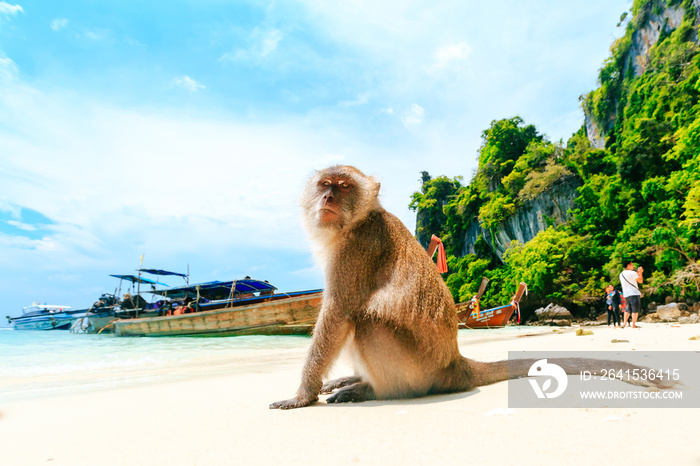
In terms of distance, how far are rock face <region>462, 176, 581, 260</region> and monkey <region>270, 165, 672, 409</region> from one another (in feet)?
115

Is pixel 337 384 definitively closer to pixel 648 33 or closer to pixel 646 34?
pixel 648 33

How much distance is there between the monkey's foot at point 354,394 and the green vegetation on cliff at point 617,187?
23183 mm

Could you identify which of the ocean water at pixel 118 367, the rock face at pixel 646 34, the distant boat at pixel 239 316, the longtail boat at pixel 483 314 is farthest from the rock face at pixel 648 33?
the ocean water at pixel 118 367

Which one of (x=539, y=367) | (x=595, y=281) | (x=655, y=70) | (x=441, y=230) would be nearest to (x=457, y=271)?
(x=441, y=230)

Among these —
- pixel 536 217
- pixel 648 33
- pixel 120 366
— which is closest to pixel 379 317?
pixel 120 366

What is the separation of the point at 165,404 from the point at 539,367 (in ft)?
9.72

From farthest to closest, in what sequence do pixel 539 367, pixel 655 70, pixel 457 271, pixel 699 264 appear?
pixel 457 271, pixel 655 70, pixel 699 264, pixel 539 367

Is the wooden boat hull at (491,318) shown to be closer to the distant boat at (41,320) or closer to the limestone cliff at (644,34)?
the limestone cliff at (644,34)

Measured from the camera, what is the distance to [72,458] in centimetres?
179

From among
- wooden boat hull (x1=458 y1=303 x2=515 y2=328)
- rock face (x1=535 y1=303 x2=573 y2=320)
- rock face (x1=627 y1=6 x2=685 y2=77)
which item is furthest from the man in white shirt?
rock face (x1=627 y1=6 x2=685 y2=77)

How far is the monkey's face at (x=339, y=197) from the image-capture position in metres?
2.95

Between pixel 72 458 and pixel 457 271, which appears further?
pixel 457 271

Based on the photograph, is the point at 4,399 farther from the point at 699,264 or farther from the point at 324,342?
the point at 699,264

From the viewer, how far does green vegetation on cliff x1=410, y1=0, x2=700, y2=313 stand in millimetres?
21734
